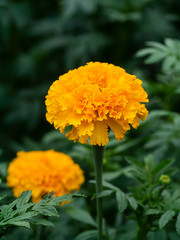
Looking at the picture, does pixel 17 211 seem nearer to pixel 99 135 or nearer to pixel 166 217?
pixel 99 135

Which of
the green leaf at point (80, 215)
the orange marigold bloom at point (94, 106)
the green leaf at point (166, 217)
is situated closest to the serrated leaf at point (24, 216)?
the orange marigold bloom at point (94, 106)

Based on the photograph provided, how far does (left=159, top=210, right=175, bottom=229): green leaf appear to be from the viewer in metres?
1.06

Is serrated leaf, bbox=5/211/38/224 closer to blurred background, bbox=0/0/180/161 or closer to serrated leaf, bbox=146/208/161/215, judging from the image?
serrated leaf, bbox=146/208/161/215

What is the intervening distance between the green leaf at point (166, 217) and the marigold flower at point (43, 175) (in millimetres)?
497

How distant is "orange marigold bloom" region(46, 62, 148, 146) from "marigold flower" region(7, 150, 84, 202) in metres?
0.46

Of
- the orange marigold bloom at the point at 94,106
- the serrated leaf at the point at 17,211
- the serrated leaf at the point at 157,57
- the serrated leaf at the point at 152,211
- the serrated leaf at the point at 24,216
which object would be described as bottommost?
the serrated leaf at the point at 152,211

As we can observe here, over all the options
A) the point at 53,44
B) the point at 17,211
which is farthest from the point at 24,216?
the point at 53,44

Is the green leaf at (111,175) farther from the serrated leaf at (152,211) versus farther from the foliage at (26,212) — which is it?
the foliage at (26,212)

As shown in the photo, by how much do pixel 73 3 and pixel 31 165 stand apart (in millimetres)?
1874

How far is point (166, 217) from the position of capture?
1.09 metres

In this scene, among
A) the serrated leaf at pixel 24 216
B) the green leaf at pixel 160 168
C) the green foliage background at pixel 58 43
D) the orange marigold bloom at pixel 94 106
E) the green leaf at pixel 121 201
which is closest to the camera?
the serrated leaf at pixel 24 216

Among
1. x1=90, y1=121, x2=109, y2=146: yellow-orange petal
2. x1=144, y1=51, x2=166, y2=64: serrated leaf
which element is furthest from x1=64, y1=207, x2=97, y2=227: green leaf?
x1=144, y1=51, x2=166, y2=64: serrated leaf

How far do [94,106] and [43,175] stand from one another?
0.53m

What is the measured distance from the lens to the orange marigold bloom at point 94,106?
Result: 103 centimetres
